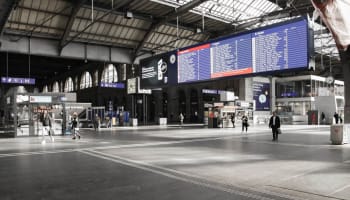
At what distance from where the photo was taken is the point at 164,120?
135 ft

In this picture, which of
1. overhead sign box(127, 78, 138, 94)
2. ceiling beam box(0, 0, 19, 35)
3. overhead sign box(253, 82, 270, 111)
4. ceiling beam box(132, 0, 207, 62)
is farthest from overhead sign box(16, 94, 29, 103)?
overhead sign box(253, 82, 270, 111)

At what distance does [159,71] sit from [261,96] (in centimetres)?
2966

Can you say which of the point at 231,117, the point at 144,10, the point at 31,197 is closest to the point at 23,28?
the point at 144,10

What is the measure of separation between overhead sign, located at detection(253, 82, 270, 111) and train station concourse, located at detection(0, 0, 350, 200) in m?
0.34

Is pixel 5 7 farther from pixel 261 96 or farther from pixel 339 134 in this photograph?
pixel 261 96

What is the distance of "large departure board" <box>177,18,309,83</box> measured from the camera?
12344 mm

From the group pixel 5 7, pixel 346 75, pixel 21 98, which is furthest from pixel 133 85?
pixel 346 75

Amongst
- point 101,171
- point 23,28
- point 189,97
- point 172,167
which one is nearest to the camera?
point 101,171

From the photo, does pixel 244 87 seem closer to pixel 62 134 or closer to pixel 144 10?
pixel 144 10

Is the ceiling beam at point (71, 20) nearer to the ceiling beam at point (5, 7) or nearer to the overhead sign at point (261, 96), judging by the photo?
the ceiling beam at point (5, 7)

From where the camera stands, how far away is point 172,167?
846cm

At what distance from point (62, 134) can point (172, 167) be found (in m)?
16.4

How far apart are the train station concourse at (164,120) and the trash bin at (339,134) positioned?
1.8 inches

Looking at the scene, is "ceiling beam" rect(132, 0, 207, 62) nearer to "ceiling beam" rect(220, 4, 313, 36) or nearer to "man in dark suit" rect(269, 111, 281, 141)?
"ceiling beam" rect(220, 4, 313, 36)
